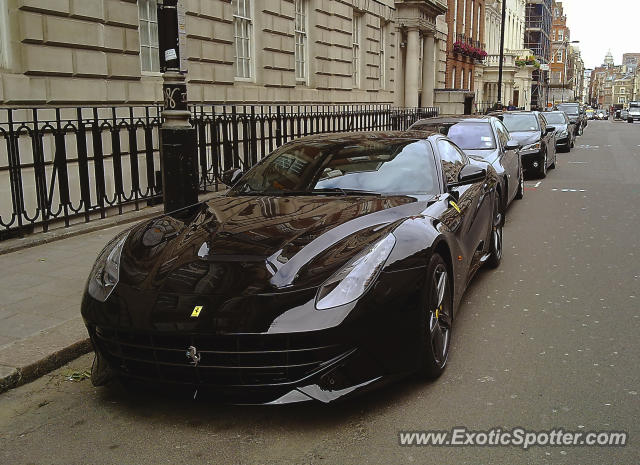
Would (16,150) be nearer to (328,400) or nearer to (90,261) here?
(90,261)

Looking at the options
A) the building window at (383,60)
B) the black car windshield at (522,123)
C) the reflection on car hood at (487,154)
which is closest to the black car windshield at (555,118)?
the building window at (383,60)

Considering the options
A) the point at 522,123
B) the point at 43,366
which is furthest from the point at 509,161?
the point at 43,366

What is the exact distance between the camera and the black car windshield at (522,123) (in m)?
16.0

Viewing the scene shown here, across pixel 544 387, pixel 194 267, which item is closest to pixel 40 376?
pixel 194 267

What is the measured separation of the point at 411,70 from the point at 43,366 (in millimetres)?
27278

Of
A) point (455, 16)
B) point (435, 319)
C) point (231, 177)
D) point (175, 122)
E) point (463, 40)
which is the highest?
point (455, 16)

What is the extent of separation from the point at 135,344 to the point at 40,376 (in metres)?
1.27

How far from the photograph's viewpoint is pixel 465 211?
5.28m

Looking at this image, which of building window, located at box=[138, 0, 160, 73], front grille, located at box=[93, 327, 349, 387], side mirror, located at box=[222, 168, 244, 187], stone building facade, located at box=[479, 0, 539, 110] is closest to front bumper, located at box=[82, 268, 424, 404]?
front grille, located at box=[93, 327, 349, 387]

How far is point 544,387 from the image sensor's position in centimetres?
389

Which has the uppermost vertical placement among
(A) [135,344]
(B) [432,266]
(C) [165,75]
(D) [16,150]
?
(C) [165,75]

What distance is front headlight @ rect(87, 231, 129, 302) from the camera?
3.70 metres

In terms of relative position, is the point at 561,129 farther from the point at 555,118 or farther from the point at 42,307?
the point at 42,307

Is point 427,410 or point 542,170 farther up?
point 542,170
